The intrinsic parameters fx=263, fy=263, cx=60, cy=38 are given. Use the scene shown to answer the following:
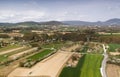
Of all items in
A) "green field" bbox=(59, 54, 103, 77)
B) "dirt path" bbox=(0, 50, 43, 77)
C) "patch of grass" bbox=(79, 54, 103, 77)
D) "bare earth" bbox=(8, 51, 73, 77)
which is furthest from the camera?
"dirt path" bbox=(0, 50, 43, 77)

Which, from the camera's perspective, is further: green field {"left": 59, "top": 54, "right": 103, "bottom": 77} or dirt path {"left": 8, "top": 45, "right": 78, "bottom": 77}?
dirt path {"left": 8, "top": 45, "right": 78, "bottom": 77}

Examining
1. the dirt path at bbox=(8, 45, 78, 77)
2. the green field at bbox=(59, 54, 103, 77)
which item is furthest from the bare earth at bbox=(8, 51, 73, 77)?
the green field at bbox=(59, 54, 103, 77)

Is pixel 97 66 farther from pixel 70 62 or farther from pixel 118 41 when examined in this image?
pixel 118 41

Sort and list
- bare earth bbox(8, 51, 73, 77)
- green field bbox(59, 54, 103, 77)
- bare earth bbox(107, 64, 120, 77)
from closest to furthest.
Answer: green field bbox(59, 54, 103, 77) → bare earth bbox(8, 51, 73, 77) → bare earth bbox(107, 64, 120, 77)

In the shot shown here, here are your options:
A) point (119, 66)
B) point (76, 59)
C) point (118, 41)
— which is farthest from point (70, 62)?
point (118, 41)

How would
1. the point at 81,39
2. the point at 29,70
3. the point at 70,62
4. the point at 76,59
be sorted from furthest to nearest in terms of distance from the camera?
1. the point at 81,39
2. the point at 76,59
3. the point at 70,62
4. the point at 29,70

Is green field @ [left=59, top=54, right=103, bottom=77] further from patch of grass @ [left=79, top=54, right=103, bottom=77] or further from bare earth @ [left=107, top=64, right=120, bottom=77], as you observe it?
bare earth @ [left=107, top=64, right=120, bottom=77]

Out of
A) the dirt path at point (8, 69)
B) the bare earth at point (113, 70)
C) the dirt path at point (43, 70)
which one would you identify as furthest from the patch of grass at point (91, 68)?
the dirt path at point (8, 69)

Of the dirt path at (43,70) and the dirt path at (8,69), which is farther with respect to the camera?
the dirt path at (8,69)

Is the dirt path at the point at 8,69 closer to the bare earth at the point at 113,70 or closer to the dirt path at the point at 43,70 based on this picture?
the dirt path at the point at 43,70
